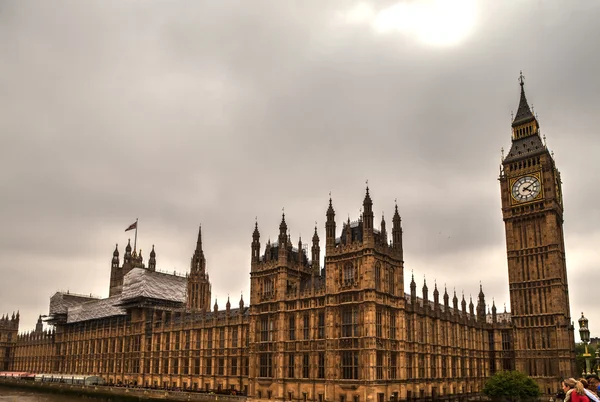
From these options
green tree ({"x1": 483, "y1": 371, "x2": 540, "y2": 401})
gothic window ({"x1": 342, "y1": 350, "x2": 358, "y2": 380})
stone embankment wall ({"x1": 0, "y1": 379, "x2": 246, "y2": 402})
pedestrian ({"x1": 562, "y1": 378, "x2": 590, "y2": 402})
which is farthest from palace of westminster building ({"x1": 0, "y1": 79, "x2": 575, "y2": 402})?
pedestrian ({"x1": 562, "y1": 378, "x2": 590, "y2": 402})

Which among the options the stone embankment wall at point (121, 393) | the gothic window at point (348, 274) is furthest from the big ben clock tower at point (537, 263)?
the stone embankment wall at point (121, 393)

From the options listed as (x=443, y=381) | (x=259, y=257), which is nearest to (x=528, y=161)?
(x=443, y=381)

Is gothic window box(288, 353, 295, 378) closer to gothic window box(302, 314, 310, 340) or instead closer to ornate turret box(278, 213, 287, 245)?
gothic window box(302, 314, 310, 340)

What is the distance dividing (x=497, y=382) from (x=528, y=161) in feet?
163

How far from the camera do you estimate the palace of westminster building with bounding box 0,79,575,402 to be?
239ft

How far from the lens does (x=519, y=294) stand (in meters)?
103

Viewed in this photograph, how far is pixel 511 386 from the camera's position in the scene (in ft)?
250

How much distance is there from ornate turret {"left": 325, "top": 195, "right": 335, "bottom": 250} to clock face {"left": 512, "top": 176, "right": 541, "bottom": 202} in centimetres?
4789

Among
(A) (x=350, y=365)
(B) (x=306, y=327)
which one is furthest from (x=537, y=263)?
(B) (x=306, y=327)

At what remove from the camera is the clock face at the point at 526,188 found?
349ft

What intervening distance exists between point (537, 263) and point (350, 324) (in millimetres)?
49147

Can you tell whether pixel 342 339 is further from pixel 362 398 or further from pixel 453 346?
pixel 453 346

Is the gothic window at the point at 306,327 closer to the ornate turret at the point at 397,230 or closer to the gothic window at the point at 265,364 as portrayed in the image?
the gothic window at the point at 265,364

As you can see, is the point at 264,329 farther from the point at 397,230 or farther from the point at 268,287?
the point at 397,230
